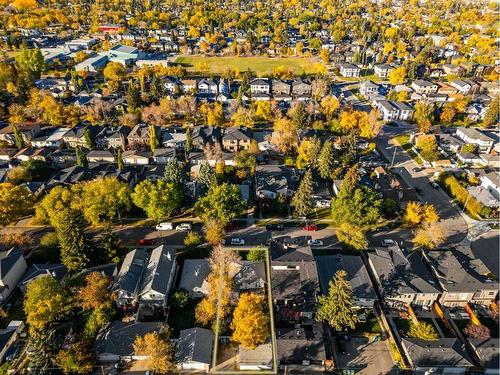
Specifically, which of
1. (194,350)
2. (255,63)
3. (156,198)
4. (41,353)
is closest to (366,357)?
(194,350)

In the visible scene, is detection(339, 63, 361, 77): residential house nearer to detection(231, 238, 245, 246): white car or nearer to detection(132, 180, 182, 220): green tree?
detection(132, 180, 182, 220): green tree

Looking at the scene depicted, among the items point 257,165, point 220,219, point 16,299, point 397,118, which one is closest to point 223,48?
point 397,118

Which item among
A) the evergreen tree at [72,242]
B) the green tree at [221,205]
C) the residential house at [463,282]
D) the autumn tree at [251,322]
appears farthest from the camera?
the green tree at [221,205]

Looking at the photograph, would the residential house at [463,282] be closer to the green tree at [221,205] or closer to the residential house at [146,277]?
the green tree at [221,205]

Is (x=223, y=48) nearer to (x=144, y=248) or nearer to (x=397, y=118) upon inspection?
(x=397, y=118)

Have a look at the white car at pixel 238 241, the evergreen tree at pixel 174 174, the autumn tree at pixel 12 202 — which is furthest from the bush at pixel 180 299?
the autumn tree at pixel 12 202

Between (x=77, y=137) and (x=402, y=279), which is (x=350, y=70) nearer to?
(x=77, y=137)
